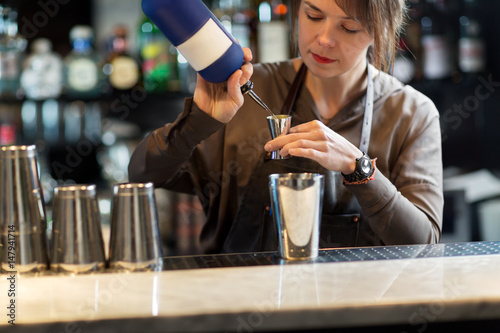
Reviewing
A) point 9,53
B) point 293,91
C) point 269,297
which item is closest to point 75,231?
point 269,297

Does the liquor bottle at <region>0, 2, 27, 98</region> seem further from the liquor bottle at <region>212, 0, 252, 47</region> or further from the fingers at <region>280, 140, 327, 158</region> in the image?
the fingers at <region>280, 140, 327, 158</region>

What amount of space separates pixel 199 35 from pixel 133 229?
39 centimetres

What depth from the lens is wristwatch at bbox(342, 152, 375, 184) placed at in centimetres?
134

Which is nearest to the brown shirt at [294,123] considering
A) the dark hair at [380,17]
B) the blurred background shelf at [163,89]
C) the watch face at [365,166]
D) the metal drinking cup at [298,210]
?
the dark hair at [380,17]

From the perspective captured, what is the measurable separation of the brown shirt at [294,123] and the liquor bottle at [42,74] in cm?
119

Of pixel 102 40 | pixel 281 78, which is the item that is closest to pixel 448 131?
pixel 281 78

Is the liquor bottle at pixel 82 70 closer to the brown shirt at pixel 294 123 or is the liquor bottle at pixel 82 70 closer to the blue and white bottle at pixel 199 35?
the brown shirt at pixel 294 123

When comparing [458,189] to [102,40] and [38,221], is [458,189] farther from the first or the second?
[38,221]

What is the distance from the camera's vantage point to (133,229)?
105 centimetres

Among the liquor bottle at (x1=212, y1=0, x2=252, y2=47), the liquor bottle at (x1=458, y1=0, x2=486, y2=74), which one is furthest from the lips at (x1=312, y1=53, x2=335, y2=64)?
the liquor bottle at (x1=458, y1=0, x2=486, y2=74)

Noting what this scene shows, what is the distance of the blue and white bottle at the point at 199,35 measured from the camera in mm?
1146

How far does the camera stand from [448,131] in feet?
9.76

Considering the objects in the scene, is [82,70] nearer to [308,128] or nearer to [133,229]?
[308,128]

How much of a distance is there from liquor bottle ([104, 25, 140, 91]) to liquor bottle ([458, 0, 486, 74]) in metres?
1.42
